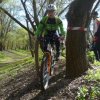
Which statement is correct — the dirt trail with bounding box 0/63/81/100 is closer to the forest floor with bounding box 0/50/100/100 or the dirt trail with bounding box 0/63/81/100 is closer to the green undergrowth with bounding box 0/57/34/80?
the forest floor with bounding box 0/50/100/100

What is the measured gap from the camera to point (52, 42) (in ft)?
31.8

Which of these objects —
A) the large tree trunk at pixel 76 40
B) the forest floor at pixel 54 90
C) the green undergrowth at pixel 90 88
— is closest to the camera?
the green undergrowth at pixel 90 88

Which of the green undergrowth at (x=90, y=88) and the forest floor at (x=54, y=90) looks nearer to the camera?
the green undergrowth at (x=90, y=88)

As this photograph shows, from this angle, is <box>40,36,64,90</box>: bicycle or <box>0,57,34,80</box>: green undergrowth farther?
<box>0,57,34,80</box>: green undergrowth

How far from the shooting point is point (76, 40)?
10.2 meters

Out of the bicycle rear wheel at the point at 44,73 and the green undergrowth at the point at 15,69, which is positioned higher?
the bicycle rear wheel at the point at 44,73

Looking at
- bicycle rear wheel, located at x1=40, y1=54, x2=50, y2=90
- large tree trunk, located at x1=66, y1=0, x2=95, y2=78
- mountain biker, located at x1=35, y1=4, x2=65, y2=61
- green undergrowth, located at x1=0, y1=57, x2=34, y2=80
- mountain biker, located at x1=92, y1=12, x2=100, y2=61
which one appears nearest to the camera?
bicycle rear wheel, located at x1=40, y1=54, x2=50, y2=90

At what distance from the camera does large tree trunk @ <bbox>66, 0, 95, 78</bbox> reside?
10141 millimetres

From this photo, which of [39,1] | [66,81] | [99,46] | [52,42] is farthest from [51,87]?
[39,1]

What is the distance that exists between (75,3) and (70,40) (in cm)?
106

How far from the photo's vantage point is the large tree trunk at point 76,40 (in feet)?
33.3

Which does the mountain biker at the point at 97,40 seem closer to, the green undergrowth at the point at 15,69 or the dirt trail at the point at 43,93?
the dirt trail at the point at 43,93

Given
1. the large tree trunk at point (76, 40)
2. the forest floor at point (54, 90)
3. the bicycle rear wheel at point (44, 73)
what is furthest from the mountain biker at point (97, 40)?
the bicycle rear wheel at point (44, 73)

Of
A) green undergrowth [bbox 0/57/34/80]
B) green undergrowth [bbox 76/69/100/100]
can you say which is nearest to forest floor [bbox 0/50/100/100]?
green undergrowth [bbox 76/69/100/100]
